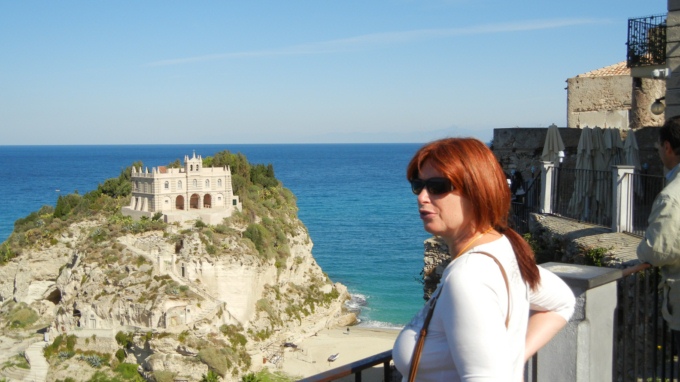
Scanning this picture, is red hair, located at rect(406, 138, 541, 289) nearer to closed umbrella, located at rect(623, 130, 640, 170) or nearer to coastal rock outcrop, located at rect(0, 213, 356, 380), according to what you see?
closed umbrella, located at rect(623, 130, 640, 170)

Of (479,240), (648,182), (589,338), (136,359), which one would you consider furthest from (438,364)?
(136,359)

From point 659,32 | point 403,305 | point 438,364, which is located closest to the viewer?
point 438,364

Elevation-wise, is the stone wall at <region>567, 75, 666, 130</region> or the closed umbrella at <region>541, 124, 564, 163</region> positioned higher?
the stone wall at <region>567, 75, 666, 130</region>

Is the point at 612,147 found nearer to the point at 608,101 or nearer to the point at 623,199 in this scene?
the point at 623,199

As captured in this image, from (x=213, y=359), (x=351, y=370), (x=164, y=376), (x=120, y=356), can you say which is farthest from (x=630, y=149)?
(x=120, y=356)

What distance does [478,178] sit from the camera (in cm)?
222

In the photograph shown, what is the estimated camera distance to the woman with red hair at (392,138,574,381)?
6.35 feet

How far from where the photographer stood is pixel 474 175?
2.22m

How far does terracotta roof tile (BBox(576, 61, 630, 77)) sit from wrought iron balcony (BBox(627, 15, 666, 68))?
6081mm

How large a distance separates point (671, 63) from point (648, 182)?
249 centimetres

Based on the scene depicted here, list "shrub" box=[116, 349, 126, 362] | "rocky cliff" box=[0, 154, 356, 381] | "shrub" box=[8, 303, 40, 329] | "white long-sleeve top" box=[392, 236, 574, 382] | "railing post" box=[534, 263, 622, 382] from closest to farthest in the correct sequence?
"white long-sleeve top" box=[392, 236, 574, 382] < "railing post" box=[534, 263, 622, 382] < "shrub" box=[116, 349, 126, 362] < "rocky cliff" box=[0, 154, 356, 381] < "shrub" box=[8, 303, 40, 329]

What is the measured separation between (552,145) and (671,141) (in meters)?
9.33

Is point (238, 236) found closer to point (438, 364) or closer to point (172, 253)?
point (172, 253)

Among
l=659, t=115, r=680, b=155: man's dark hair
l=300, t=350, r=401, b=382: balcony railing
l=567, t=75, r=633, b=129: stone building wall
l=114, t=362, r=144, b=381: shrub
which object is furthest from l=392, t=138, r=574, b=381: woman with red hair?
l=114, t=362, r=144, b=381: shrub
